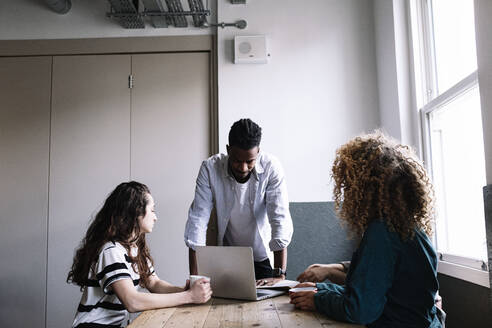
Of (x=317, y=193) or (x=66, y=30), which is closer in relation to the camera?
(x=317, y=193)

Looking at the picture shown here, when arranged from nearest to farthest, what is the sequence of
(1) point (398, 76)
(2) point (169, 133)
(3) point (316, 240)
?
(1) point (398, 76)
(3) point (316, 240)
(2) point (169, 133)

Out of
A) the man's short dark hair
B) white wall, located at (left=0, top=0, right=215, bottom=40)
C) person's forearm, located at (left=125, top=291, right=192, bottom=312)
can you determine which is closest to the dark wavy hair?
person's forearm, located at (left=125, top=291, right=192, bottom=312)

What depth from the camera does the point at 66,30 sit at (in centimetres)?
315

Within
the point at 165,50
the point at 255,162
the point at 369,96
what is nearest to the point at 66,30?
the point at 165,50

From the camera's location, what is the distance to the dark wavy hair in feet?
5.07

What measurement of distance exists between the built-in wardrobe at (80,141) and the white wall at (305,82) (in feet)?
0.78

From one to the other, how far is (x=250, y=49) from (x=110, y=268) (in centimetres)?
195

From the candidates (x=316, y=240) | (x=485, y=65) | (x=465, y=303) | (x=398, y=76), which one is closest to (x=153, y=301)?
(x=465, y=303)

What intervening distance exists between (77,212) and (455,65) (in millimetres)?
2583

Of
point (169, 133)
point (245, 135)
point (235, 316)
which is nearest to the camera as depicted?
point (235, 316)

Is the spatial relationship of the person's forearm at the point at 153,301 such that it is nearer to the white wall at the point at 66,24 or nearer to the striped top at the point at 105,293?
the striped top at the point at 105,293

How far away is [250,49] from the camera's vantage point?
294cm

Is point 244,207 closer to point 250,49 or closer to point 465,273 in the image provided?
point 465,273

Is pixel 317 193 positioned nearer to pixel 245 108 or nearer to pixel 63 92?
pixel 245 108
